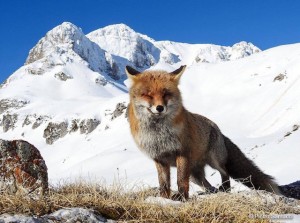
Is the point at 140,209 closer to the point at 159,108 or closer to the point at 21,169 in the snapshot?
the point at 159,108

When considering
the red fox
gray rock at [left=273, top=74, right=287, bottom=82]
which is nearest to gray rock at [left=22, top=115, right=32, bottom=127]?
gray rock at [left=273, top=74, right=287, bottom=82]

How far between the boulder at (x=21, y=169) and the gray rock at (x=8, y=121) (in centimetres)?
12371

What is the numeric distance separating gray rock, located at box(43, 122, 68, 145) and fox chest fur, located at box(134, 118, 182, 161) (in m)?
89.5

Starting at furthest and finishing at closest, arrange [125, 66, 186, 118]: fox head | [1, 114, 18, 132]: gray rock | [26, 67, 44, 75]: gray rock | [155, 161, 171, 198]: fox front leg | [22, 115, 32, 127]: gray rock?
[26, 67, 44, 75]: gray rock → [1, 114, 18, 132]: gray rock → [22, 115, 32, 127]: gray rock → [155, 161, 171, 198]: fox front leg → [125, 66, 186, 118]: fox head

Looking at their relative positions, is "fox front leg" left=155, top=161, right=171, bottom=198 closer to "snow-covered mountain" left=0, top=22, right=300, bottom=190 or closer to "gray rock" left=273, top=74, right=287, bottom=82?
"snow-covered mountain" left=0, top=22, right=300, bottom=190

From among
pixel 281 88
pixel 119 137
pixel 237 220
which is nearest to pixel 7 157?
pixel 237 220

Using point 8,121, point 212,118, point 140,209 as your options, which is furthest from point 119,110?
point 140,209

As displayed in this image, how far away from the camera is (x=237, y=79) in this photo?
217 ft

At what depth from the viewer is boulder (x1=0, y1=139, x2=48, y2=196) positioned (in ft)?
21.9

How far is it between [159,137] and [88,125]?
78939 millimetres

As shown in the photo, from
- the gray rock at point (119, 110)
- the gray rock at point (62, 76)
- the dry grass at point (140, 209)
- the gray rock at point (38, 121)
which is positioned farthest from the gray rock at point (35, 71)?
the dry grass at point (140, 209)

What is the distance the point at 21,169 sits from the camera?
23.1 ft

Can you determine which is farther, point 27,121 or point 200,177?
point 27,121

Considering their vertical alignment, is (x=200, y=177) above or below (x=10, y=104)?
below
